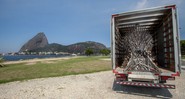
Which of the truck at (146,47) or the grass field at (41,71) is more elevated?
Answer: the truck at (146,47)

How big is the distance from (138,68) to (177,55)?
5.40ft

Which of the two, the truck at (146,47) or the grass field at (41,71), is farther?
the grass field at (41,71)

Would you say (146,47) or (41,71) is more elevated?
(146,47)

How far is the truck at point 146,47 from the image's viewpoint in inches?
173

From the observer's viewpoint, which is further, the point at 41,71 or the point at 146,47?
the point at 41,71

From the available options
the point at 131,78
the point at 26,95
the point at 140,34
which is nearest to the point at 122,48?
the point at 140,34

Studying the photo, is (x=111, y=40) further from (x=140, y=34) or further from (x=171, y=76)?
(x=171, y=76)

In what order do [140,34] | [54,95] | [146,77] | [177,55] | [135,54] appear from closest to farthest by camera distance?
[177,55] → [146,77] → [54,95] → [135,54] → [140,34]

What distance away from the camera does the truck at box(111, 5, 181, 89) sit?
440 cm

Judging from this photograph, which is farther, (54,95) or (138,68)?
(138,68)

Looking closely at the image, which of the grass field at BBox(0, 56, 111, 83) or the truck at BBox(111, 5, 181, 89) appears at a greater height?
the truck at BBox(111, 5, 181, 89)

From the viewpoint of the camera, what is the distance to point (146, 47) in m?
6.25

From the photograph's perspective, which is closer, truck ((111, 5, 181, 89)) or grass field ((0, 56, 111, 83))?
truck ((111, 5, 181, 89))

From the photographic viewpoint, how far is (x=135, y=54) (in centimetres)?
599
